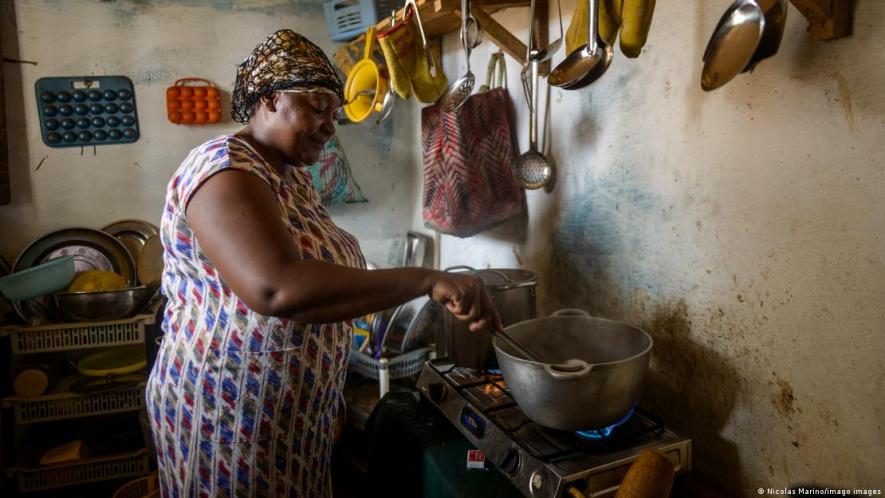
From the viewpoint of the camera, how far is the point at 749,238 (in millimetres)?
1060

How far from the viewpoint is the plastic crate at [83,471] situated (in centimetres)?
216

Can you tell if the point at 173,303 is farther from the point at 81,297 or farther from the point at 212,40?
the point at 212,40

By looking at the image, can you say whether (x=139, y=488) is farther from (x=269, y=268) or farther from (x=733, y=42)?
(x=733, y=42)

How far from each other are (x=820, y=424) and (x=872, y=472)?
10cm

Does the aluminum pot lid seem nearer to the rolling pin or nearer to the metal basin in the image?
the rolling pin

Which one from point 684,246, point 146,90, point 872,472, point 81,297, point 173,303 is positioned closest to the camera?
point 872,472

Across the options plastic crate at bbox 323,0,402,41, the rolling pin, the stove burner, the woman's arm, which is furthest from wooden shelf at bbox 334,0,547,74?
the rolling pin

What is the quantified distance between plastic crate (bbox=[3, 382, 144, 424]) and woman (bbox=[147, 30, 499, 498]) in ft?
4.35

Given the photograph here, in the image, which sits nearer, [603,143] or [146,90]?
[603,143]

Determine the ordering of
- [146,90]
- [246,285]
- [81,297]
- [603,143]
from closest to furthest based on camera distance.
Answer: [246,285] < [603,143] < [81,297] < [146,90]

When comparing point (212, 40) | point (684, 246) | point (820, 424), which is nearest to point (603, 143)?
point (684, 246)

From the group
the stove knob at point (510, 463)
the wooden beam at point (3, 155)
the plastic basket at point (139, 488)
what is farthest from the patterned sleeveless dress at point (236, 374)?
the wooden beam at point (3, 155)

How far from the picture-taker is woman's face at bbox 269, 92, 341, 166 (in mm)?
1003

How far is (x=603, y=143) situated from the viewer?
144 centimetres
